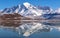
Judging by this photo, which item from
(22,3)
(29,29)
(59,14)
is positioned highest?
(22,3)

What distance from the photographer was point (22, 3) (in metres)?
2.80

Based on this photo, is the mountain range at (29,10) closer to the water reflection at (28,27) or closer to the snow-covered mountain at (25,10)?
the snow-covered mountain at (25,10)

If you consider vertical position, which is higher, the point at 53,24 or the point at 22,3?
the point at 22,3

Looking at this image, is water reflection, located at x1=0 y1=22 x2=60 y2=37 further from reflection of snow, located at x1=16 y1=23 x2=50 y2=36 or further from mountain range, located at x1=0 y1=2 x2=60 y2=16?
mountain range, located at x1=0 y1=2 x2=60 y2=16

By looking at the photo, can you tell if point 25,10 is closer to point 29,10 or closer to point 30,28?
point 29,10

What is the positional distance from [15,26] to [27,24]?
18 cm

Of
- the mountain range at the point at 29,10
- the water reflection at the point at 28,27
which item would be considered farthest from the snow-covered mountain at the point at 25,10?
the water reflection at the point at 28,27

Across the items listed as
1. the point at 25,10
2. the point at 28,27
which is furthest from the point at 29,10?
the point at 28,27

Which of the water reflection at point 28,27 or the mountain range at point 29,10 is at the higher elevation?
the mountain range at point 29,10

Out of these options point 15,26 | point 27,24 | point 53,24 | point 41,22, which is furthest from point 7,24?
point 53,24

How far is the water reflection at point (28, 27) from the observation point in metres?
2.80

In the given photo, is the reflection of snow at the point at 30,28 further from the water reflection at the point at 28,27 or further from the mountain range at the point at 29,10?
the mountain range at the point at 29,10

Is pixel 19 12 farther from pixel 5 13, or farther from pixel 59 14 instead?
pixel 59 14

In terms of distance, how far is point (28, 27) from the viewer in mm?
2818
